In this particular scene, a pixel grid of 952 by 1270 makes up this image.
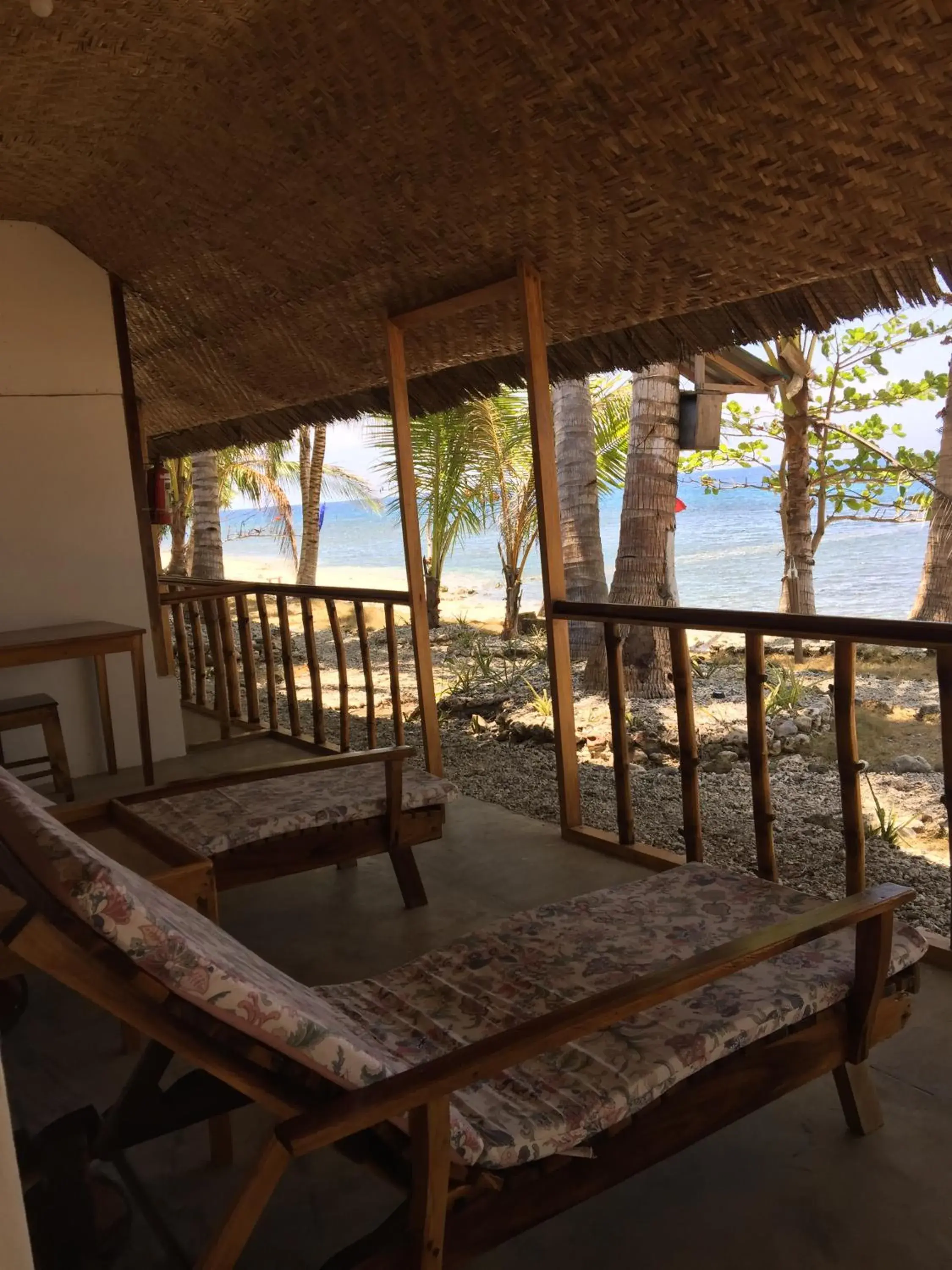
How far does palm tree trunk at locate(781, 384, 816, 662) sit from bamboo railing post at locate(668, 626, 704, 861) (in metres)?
4.67

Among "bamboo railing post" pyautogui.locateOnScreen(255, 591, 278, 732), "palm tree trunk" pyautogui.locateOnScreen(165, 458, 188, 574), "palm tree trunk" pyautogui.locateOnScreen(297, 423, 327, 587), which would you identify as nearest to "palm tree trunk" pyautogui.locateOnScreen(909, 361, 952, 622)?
"bamboo railing post" pyautogui.locateOnScreen(255, 591, 278, 732)

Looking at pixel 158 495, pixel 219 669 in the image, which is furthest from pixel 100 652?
pixel 158 495

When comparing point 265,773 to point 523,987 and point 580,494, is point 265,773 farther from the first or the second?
point 580,494

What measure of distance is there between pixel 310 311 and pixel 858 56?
2.65 metres

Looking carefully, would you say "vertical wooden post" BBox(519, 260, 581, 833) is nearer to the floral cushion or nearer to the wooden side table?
the floral cushion

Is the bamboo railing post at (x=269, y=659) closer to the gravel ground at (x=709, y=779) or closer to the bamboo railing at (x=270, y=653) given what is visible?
the bamboo railing at (x=270, y=653)

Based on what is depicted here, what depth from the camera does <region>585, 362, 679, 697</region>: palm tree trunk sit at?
620cm

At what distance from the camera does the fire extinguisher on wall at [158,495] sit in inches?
215

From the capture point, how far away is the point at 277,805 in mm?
3008

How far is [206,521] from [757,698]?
7142 mm

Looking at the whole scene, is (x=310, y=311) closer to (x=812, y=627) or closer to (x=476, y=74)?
(x=476, y=74)

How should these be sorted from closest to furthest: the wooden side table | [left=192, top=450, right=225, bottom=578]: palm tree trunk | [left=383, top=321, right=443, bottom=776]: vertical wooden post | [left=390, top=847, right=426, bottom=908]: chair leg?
[left=390, top=847, right=426, bottom=908]: chair leg, [left=383, top=321, right=443, bottom=776]: vertical wooden post, the wooden side table, [left=192, top=450, right=225, bottom=578]: palm tree trunk

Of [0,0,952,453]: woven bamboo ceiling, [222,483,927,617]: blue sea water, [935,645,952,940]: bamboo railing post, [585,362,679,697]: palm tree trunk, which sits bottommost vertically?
[222,483,927,617]: blue sea water

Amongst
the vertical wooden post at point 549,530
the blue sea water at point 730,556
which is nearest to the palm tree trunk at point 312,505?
the blue sea water at point 730,556
